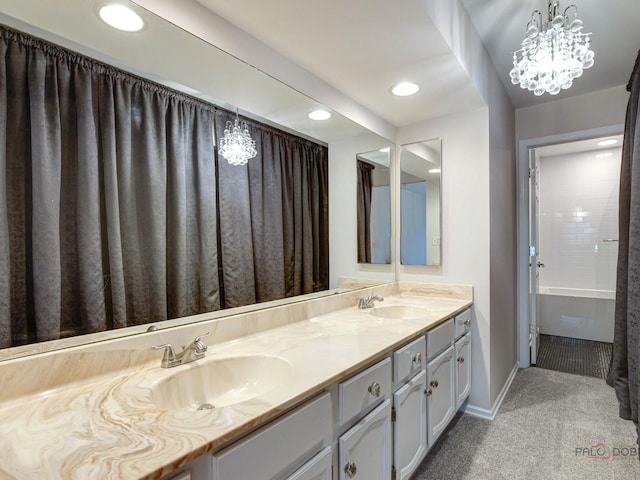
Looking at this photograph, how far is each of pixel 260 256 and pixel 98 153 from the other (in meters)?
0.78

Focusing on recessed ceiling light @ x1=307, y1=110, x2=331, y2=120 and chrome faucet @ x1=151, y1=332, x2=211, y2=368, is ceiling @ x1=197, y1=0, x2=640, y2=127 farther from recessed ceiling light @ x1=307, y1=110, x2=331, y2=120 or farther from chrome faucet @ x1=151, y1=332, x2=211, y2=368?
chrome faucet @ x1=151, y1=332, x2=211, y2=368

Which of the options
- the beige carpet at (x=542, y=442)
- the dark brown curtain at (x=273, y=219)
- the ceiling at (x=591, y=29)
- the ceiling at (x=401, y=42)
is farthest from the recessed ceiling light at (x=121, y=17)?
the beige carpet at (x=542, y=442)

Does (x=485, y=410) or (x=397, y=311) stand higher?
(x=397, y=311)

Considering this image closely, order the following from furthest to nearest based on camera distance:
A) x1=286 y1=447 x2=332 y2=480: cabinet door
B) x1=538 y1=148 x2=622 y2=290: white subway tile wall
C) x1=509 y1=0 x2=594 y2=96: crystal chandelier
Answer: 1. x1=538 y1=148 x2=622 y2=290: white subway tile wall
2. x1=509 y1=0 x2=594 y2=96: crystal chandelier
3. x1=286 y1=447 x2=332 y2=480: cabinet door

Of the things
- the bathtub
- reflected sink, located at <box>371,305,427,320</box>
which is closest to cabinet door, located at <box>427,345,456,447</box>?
reflected sink, located at <box>371,305,427,320</box>

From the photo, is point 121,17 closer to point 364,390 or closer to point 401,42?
point 401,42

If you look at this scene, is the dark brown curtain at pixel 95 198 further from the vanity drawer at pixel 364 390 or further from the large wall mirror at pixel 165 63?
the vanity drawer at pixel 364 390

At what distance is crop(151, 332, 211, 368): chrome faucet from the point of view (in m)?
1.08

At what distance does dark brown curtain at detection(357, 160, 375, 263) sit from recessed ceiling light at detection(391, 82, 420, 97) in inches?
19.9

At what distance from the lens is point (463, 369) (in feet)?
→ 6.87

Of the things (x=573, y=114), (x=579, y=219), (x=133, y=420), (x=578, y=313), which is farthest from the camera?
(x=579, y=219)

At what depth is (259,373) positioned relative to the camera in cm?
118

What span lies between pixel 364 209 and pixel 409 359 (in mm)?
1182

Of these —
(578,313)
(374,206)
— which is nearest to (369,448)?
(374,206)
